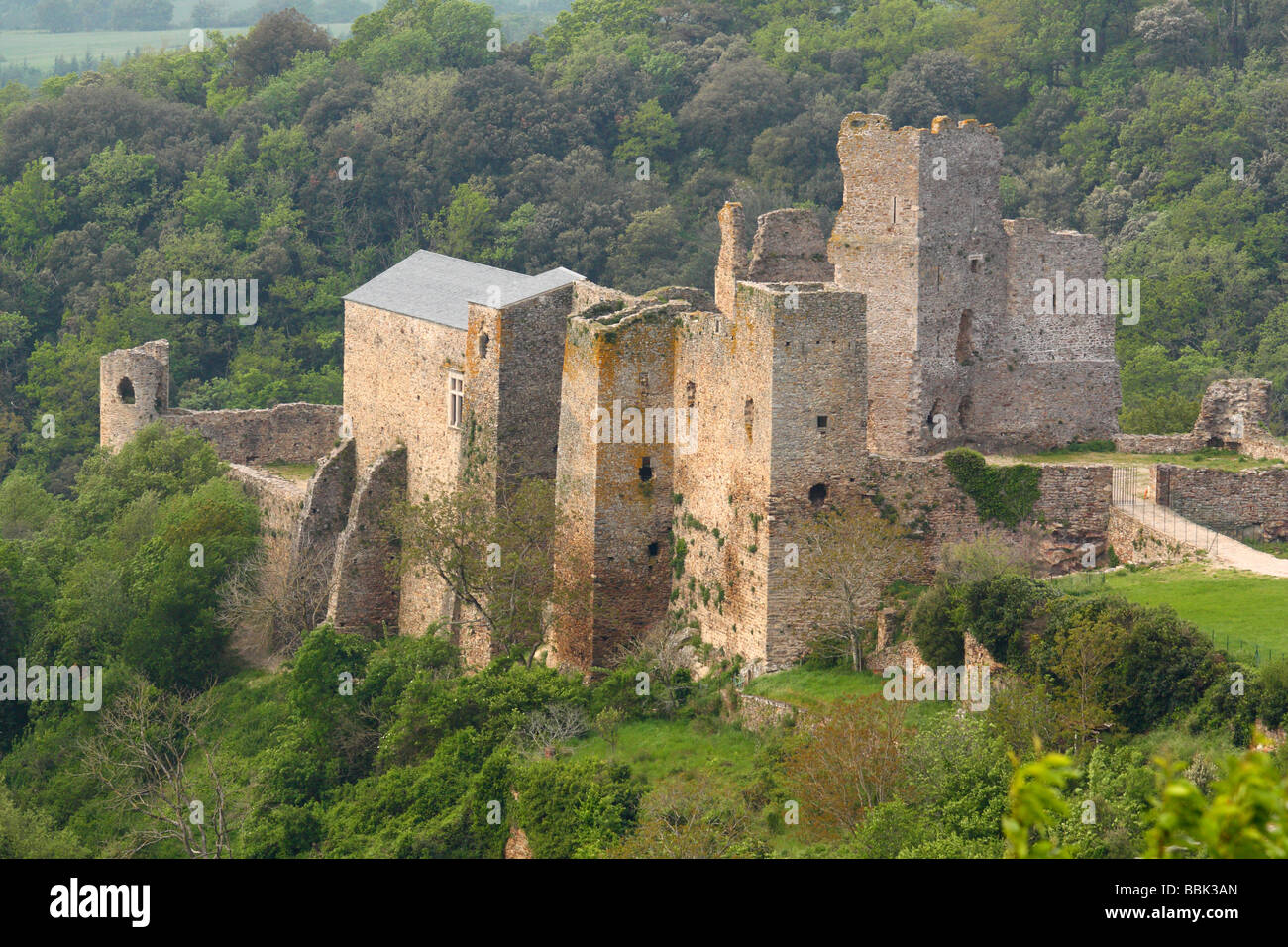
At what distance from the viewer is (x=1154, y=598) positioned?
107ft

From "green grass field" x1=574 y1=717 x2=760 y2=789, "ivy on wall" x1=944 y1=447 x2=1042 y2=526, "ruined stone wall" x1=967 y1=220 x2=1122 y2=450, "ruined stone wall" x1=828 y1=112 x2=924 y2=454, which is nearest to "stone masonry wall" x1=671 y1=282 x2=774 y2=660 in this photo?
A: "green grass field" x1=574 y1=717 x2=760 y2=789

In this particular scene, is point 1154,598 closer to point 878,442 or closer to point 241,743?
point 878,442

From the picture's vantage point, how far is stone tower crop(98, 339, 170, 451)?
54656 millimetres

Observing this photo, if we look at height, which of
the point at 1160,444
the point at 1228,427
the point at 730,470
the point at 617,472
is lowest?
the point at 617,472

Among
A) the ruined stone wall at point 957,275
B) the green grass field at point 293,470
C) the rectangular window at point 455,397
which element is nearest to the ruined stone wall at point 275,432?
the green grass field at point 293,470

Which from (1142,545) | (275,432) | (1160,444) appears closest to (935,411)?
(1160,444)

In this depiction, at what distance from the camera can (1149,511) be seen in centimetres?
3638

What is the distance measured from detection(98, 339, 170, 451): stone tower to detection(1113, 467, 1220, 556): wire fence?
85.1 ft

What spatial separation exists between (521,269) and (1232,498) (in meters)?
39.1

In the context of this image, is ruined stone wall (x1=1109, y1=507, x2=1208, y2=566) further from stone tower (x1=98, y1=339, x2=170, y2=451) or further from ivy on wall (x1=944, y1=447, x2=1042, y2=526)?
stone tower (x1=98, y1=339, x2=170, y2=451)

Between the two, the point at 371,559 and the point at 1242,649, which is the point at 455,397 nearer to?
the point at 371,559
